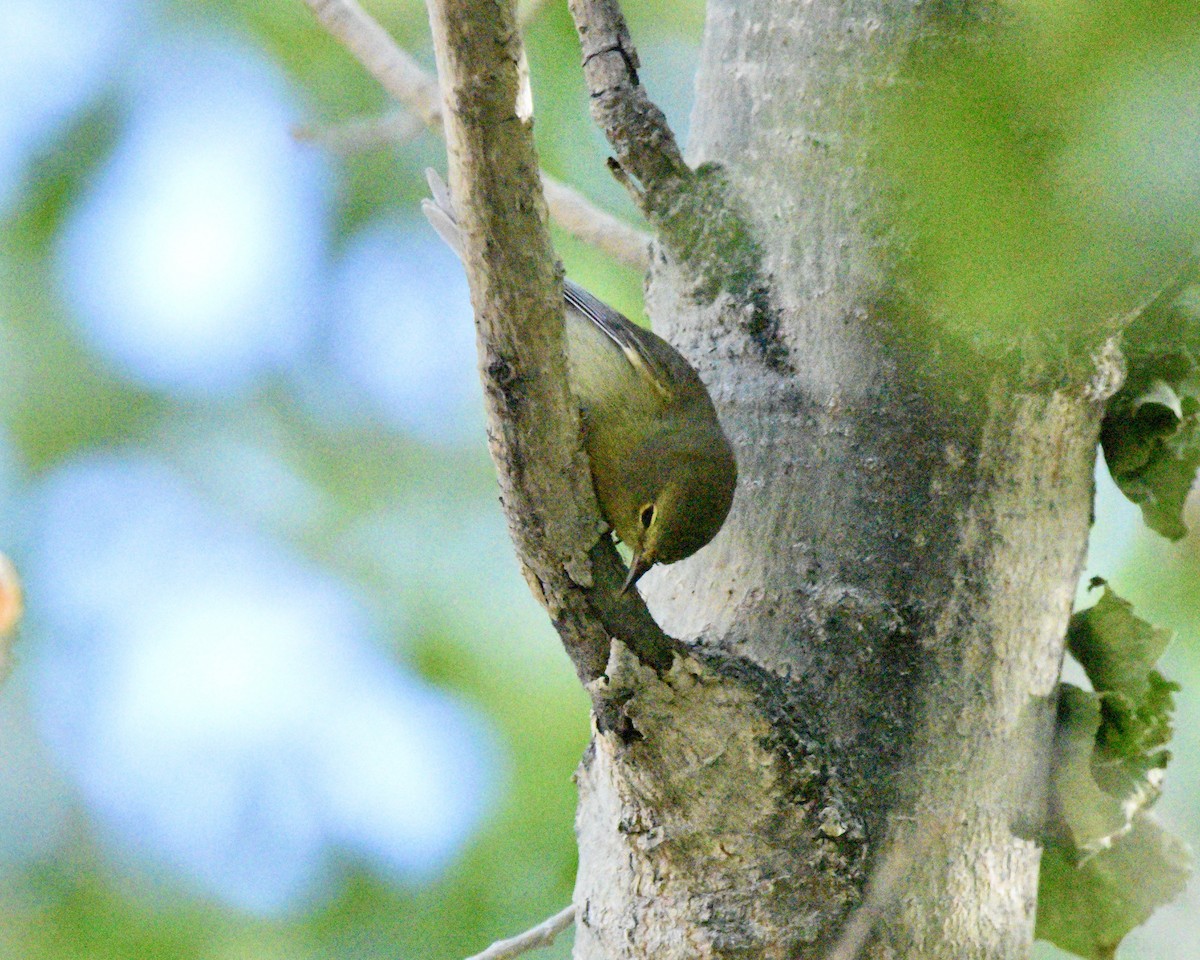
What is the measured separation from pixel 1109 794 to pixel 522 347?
4.03 feet

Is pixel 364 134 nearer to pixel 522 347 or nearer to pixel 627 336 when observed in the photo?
pixel 627 336

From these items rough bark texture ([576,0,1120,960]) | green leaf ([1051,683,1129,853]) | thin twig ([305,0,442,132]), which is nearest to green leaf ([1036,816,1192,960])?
green leaf ([1051,683,1129,853])

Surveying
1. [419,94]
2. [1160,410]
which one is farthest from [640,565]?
[419,94]

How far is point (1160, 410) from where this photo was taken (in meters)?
2.26

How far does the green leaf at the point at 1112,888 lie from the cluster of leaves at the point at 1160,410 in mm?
553

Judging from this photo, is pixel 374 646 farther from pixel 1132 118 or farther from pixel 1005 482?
pixel 1132 118

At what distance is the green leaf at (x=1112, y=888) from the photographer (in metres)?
2.25

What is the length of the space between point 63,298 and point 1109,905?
591 cm

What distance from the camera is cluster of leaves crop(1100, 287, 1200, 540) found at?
7.46 feet

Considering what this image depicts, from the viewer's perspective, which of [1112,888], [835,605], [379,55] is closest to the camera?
[835,605]

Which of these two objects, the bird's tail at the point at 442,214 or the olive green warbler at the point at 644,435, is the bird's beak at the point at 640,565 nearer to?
the olive green warbler at the point at 644,435

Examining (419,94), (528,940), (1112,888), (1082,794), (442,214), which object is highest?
(419,94)

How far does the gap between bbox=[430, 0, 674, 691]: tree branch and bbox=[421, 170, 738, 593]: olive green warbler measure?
83 mm

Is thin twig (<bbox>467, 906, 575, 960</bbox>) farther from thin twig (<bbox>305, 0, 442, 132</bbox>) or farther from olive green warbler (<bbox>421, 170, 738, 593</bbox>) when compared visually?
thin twig (<bbox>305, 0, 442, 132</bbox>)
